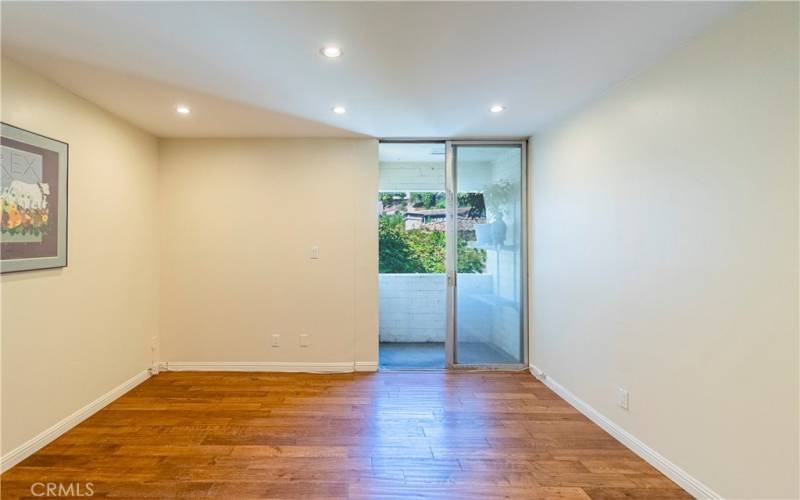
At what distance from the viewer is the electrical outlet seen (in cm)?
235

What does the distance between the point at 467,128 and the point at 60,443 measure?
3814 mm

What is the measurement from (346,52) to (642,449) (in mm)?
2896

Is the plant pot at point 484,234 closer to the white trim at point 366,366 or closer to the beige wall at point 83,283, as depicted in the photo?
the white trim at point 366,366

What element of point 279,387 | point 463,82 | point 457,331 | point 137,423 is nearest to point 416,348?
point 457,331

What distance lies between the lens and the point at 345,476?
2.04 metres

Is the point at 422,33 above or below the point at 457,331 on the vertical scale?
above

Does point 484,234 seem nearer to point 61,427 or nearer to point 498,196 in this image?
point 498,196

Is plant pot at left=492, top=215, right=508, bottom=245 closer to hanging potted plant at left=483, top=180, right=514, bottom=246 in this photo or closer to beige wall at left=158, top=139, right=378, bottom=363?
hanging potted plant at left=483, top=180, right=514, bottom=246

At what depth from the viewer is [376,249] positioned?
12.3 feet

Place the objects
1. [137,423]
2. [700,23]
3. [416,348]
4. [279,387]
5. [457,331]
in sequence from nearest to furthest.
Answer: [700,23], [137,423], [279,387], [457,331], [416,348]

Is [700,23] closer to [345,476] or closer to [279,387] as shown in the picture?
[345,476]

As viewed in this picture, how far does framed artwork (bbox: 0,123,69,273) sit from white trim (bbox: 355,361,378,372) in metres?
2.49

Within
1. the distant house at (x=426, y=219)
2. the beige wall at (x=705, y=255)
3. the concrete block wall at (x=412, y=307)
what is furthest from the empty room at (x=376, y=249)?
the distant house at (x=426, y=219)

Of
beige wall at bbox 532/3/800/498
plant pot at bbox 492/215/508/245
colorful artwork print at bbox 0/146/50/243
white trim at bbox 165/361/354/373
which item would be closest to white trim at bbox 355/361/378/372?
white trim at bbox 165/361/354/373
